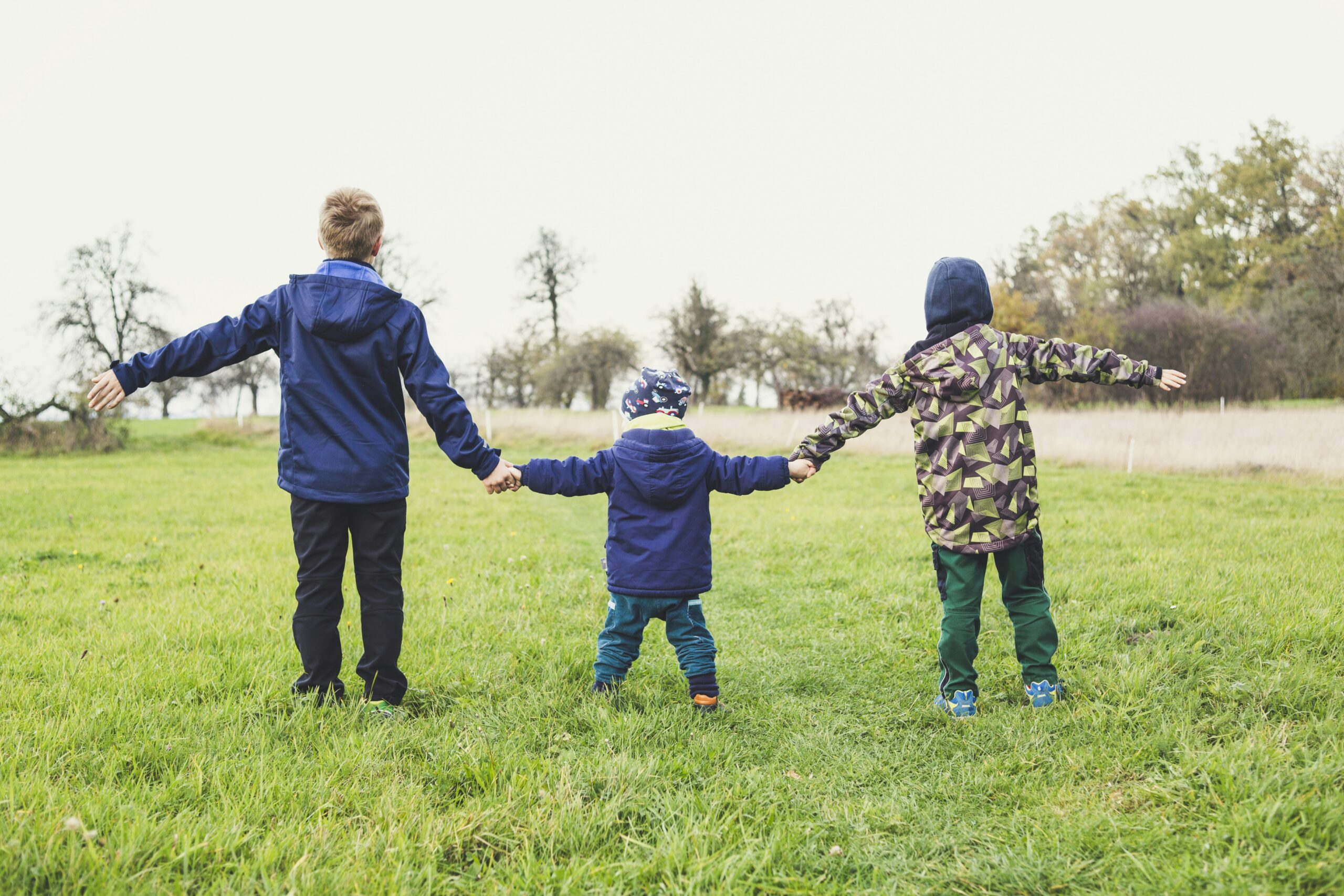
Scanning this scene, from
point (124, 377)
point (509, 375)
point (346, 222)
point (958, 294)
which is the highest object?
point (509, 375)

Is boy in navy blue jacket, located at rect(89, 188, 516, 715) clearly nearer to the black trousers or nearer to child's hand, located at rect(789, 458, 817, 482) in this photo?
the black trousers

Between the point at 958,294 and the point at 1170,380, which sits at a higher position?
the point at 958,294

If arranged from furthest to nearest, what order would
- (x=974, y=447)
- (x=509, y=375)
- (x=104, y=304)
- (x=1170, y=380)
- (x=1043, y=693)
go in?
(x=509, y=375) → (x=104, y=304) → (x=1170, y=380) → (x=1043, y=693) → (x=974, y=447)

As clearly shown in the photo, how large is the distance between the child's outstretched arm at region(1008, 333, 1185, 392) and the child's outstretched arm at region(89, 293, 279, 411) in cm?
333

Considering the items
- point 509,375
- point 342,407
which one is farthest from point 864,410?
point 509,375

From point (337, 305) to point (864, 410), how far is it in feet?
7.83

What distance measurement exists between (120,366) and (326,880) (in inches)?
93.7

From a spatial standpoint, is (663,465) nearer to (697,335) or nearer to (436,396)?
(436,396)

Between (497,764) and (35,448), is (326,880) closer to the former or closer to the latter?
(497,764)

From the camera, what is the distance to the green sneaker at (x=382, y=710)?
343cm

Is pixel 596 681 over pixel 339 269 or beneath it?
beneath

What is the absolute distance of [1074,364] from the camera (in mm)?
3801

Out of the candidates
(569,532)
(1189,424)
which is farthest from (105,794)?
(1189,424)

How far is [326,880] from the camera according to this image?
2.21 m
